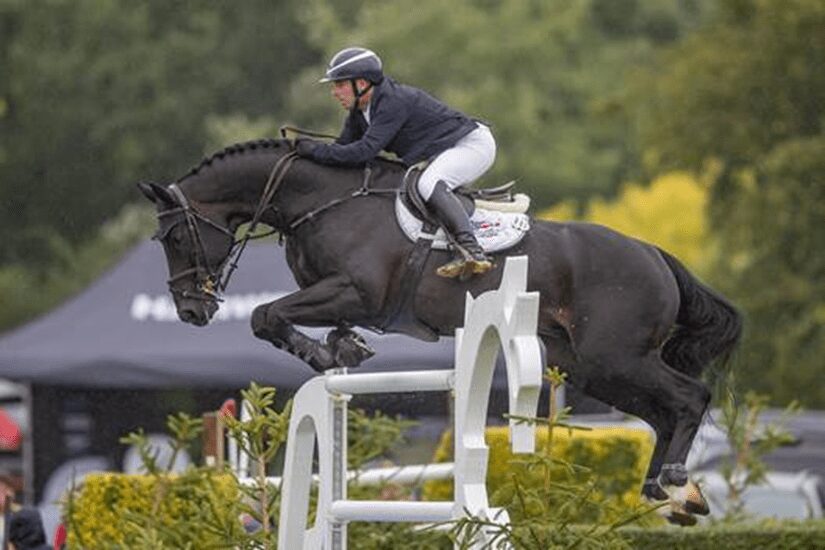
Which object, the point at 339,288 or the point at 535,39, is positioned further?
the point at 535,39

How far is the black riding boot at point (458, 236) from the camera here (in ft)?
34.6

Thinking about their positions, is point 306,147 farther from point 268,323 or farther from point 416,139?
point 268,323

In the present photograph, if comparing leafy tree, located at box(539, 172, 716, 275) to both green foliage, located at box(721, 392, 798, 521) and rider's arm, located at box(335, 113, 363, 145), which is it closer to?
green foliage, located at box(721, 392, 798, 521)

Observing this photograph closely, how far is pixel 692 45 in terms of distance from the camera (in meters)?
29.9

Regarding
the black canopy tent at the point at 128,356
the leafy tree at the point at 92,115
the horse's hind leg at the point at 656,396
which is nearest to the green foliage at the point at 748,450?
the horse's hind leg at the point at 656,396

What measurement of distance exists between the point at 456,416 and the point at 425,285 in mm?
2062

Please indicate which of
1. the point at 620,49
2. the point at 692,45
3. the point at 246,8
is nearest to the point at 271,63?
the point at 246,8

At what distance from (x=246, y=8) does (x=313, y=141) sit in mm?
47642

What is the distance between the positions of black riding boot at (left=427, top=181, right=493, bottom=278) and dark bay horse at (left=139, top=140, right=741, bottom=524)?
122 mm

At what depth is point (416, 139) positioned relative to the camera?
1101cm

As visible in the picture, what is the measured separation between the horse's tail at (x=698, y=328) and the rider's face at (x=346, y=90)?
150 cm

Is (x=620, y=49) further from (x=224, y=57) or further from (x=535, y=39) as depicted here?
(x=224, y=57)

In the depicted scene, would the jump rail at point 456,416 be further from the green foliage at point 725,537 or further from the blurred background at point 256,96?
the blurred background at point 256,96

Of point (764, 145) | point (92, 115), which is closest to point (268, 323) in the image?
point (764, 145)
